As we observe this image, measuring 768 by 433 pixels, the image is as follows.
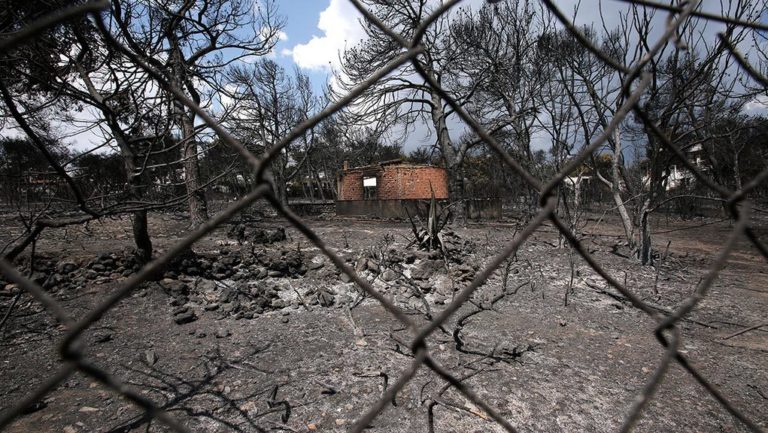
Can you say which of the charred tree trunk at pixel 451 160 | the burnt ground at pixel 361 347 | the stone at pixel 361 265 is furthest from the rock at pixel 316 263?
the charred tree trunk at pixel 451 160

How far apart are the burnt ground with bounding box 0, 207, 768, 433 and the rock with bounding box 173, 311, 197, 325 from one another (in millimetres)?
29

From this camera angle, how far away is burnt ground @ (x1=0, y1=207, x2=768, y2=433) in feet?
7.32

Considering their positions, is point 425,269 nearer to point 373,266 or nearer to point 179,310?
point 373,266

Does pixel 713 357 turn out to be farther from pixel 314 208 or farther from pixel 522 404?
pixel 314 208

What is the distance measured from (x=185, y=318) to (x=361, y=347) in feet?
6.07

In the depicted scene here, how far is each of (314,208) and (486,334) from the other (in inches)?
571

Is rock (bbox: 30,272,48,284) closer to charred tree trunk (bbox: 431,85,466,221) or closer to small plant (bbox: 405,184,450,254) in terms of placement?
small plant (bbox: 405,184,450,254)

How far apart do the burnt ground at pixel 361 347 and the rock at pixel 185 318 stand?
3 centimetres

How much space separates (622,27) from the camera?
5.66 metres

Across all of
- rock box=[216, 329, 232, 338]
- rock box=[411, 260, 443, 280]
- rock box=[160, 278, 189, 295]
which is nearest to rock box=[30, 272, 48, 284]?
rock box=[160, 278, 189, 295]

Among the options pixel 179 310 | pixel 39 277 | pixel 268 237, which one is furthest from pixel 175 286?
pixel 268 237

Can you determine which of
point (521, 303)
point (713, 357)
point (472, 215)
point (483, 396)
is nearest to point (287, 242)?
point (521, 303)

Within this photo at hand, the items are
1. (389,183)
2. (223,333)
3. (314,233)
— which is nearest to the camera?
(314,233)

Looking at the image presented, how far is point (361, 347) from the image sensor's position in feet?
10.2
